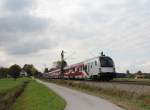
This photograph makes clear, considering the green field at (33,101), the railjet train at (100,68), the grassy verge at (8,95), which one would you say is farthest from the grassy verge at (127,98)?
the grassy verge at (8,95)

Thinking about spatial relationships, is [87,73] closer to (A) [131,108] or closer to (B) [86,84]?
(B) [86,84]

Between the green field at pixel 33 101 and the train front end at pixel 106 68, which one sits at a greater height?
the train front end at pixel 106 68

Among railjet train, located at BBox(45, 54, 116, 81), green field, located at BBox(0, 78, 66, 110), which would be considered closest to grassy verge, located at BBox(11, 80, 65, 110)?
green field, located at BBox(0, 78, 66, 110)

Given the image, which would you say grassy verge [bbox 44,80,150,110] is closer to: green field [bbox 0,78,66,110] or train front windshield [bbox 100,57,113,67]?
green field [bbox 0,78,66,110]

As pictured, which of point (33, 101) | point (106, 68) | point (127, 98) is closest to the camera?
point (127, 98)

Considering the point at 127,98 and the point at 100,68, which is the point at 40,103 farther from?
the point at 100,68

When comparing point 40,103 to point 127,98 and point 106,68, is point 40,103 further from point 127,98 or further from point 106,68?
point 106,68

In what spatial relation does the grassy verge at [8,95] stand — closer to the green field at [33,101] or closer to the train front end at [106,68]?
the green field at [33,101]

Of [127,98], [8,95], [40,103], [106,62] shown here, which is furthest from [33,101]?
[106,62]

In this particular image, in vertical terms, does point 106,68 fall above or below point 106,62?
below

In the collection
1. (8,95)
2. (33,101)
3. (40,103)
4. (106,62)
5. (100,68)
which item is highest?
(106,62)

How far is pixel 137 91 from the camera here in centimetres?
2573

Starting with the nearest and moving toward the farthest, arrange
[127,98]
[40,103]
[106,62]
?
[40,103] < [127,98] < [106,62]

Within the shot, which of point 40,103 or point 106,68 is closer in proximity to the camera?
point 40,103
